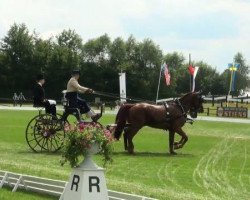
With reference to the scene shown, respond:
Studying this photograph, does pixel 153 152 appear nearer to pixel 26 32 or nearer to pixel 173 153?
pixel 173 153

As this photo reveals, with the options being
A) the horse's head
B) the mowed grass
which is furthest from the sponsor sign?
the horse's head

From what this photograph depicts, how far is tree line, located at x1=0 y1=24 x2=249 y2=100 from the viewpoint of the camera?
287 ft

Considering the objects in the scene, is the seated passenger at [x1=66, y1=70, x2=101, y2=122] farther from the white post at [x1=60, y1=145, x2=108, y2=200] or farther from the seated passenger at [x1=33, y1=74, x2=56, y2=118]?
the white post at [x1=60, y1=145, x2=108, y2=200]

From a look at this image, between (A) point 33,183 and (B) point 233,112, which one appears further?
(B) point 233,112

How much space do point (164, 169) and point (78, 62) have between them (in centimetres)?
7882

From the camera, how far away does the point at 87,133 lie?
8.88 meters

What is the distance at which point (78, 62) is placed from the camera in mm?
93312

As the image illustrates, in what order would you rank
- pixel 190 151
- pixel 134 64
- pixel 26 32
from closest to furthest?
pixel 190 151 < pixel 26 32 < pixel 134 64

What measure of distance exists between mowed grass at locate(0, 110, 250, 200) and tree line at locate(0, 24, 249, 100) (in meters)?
64.8

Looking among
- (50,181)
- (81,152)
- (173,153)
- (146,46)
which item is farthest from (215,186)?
(146,46)

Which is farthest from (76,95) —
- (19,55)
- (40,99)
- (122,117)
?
(19,55)

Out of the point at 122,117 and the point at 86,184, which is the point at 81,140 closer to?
the point at 86,184

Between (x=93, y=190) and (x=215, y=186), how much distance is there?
4.57 metres

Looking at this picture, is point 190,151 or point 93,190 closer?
point 93,190
